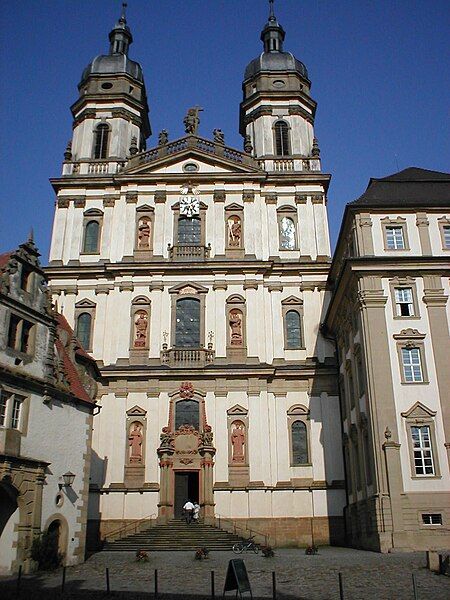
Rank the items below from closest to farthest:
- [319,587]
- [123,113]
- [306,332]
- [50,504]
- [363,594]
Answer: [363,594] < [319,587] < [50,504] < [306,332] < [123,113]

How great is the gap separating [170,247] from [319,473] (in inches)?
599

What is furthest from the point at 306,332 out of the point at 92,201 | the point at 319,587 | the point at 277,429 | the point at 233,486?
the point at 319,587

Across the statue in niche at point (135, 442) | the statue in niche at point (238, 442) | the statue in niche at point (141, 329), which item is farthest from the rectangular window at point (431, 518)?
the statue in niche at point (141, 329)

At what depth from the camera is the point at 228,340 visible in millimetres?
35438

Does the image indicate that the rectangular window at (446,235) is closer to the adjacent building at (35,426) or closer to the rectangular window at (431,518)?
the rectangular window at (431,518)

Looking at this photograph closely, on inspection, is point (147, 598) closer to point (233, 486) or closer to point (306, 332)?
point (233, 486)

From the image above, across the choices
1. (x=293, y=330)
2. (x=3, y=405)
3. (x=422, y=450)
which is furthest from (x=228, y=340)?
(x=3, y=405)

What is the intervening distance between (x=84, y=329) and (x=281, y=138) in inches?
701

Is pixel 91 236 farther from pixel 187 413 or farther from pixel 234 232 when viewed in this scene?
pixel 187 413

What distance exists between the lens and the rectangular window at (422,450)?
936 inches

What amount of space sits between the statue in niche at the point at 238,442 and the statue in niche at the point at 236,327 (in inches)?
178

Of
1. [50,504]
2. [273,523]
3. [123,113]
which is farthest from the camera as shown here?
[123,113]

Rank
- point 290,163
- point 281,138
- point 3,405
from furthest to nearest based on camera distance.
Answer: point 281,138 → point 290,163 → point 3,405

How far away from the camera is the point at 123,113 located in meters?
42.9
